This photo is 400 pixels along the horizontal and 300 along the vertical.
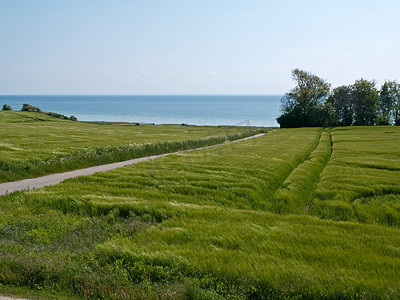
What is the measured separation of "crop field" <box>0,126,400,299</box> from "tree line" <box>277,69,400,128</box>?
85.6 m

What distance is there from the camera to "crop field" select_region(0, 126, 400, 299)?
22.0 ft

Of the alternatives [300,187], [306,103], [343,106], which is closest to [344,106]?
[343,106]

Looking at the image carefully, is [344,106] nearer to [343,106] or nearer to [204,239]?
[343,106]

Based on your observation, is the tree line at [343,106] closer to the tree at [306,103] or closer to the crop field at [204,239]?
the tree at [306,103]

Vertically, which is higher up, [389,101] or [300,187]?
[389,101]

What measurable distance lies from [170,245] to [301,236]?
3859 millimetres

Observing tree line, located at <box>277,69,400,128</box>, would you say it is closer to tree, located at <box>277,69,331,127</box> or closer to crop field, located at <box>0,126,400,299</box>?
tree, located at <box>277,69,331,127</box>

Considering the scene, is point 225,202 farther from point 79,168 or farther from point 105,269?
point 79,168

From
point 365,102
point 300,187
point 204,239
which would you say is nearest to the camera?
point 204,239

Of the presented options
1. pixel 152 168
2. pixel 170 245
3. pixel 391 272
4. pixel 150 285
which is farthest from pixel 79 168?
pixel 391 272

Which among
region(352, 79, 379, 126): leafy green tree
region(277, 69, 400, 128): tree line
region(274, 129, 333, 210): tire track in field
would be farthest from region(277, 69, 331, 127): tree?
region(274, 129, 333, 210): tire track in field

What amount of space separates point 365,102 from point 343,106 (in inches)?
252

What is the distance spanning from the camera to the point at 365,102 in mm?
97125

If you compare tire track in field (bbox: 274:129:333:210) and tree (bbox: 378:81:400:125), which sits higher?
tree (bbox: 378:81:400:125)
